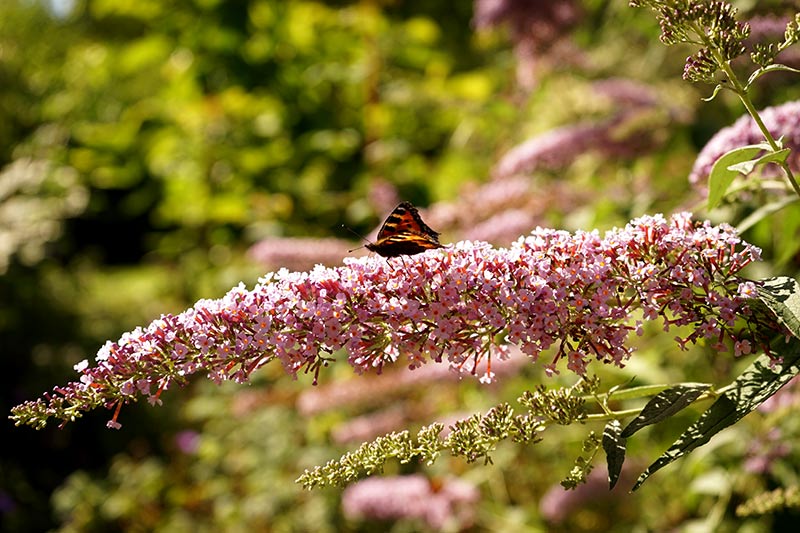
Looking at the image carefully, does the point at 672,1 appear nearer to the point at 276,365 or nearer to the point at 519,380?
the point at 519,380

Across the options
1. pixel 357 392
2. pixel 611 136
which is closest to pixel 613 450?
pixel 611 136

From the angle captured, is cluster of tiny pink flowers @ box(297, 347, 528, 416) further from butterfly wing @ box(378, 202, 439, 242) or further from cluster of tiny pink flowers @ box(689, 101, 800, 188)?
cluster of tiny pink flowers @ box(689, 101, 800, 188)

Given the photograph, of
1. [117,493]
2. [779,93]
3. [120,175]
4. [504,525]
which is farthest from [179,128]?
[779,93]

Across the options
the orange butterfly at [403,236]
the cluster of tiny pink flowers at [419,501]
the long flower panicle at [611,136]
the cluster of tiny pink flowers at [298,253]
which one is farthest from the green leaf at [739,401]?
the cluster of tiny pink flowers at [298,253]

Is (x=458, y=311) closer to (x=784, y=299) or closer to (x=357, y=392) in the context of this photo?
(x=784, y=299)

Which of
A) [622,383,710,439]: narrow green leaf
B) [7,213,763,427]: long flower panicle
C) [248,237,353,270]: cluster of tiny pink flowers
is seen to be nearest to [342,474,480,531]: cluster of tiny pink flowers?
[248,237,353,270]: cluster of tiny pink flowers

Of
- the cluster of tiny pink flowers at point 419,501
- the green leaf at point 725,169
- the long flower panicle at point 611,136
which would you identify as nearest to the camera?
the green leaf at point 725,169

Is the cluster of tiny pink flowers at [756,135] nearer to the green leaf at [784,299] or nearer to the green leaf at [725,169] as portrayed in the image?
the green leaf at [725,169]
